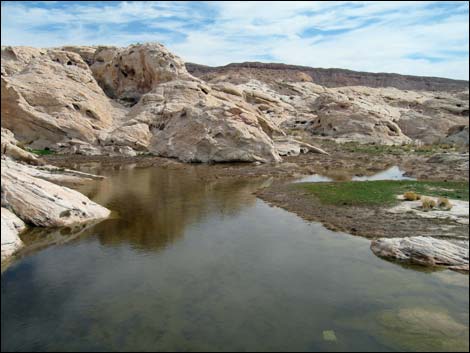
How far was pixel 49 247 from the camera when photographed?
1683 cm

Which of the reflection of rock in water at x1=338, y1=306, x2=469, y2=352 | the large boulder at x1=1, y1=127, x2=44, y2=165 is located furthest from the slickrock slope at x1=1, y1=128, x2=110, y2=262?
the reflection of rock in water at x1=338, y1=306, x2=469, y2=352

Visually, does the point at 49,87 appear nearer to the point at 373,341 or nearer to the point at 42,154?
the point at 42,154

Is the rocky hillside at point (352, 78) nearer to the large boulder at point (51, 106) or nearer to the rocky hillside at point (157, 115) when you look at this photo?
the rocky hillside at point (157, 115)

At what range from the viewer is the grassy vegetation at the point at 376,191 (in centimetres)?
2400

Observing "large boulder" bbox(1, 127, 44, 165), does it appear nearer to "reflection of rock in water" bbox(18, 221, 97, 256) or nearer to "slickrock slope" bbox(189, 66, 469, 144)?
"reflection of rock in water" bbox(18, 221, 97, 256)

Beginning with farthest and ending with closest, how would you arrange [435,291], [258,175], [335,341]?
[258,175]
[435,291]
[335,341]

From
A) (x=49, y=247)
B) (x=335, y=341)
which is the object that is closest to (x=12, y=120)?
(x=49, y=247)

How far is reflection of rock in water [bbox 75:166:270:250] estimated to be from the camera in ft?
62.7

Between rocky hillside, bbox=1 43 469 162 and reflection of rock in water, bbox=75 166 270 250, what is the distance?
293 inches

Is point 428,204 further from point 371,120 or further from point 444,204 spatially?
point 371,120

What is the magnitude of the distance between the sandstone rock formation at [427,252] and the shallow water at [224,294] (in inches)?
20.9

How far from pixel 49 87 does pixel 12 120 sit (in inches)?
223

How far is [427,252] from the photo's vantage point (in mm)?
15289

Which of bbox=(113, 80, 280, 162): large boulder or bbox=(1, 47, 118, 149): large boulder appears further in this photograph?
bbox=(1, 47, 118, 149): large boulder
